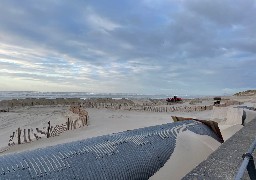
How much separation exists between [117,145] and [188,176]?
1.25m

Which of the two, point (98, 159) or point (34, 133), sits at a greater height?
point (98, 159)

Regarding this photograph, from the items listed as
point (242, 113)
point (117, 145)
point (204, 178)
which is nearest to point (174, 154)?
point (117, 145)

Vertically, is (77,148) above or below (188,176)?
above

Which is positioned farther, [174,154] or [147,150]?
[174,154]

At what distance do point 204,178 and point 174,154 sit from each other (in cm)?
205

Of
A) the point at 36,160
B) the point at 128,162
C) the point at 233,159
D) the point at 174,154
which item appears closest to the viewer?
the point at 36,160

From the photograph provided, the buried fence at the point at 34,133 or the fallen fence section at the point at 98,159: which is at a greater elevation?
the fallen fence section at the point at 98,159

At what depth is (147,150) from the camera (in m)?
4.83

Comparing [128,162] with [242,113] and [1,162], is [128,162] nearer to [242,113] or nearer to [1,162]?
[1,162]

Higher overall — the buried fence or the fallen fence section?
the fallen fence section

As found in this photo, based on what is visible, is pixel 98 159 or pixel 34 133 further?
pixel 34 133

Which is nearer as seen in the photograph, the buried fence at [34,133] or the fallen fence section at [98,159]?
the fallen fence section at [98,159]

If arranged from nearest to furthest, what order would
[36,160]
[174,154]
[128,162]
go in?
[36,160] → [128,162] → [174,154]

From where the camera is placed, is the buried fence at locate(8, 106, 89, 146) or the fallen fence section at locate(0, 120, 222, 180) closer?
the fallen fence section at locate(0, 120, 222, 180)
